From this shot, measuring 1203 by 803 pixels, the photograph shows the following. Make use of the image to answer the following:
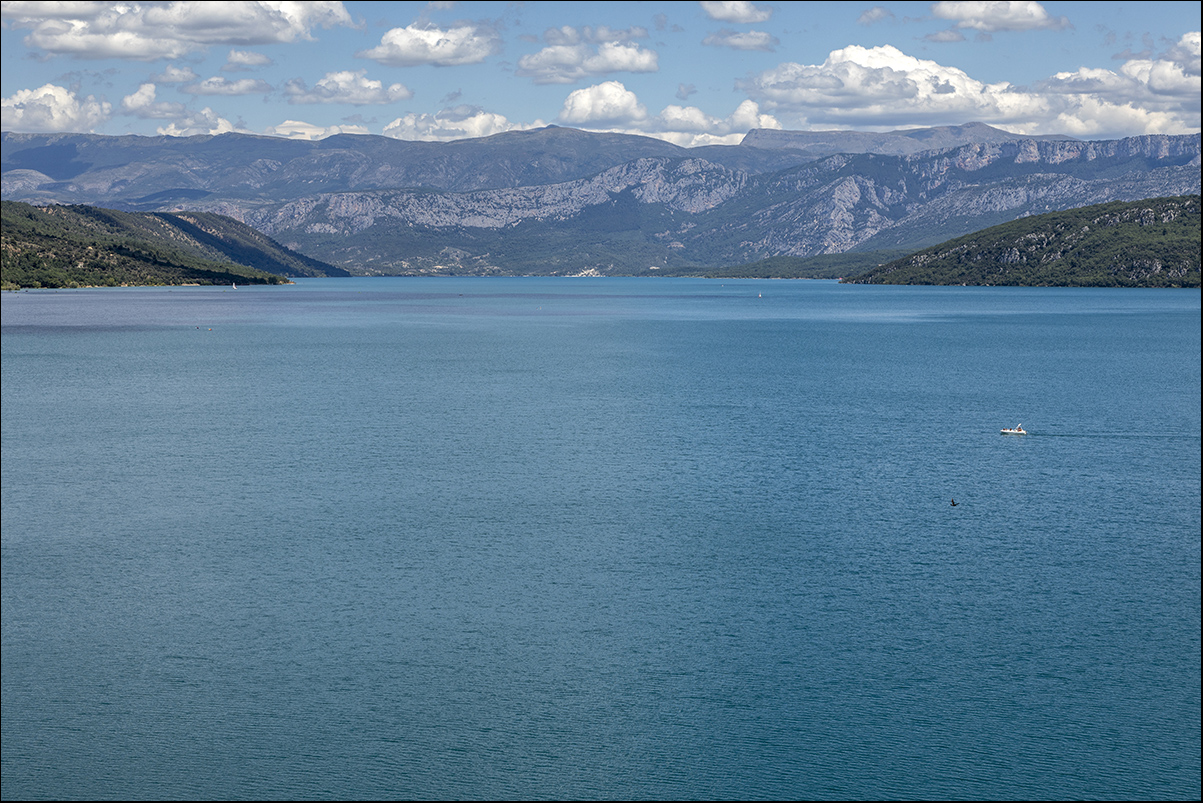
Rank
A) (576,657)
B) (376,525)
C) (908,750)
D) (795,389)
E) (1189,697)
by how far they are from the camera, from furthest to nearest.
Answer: (795,389)
(376,525)
(576,657)
(1189,697)
(908,750)

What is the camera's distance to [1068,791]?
113 feet

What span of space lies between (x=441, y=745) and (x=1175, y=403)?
108 metres

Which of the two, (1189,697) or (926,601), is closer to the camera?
(1189,697)

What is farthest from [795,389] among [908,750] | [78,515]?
[908,750]

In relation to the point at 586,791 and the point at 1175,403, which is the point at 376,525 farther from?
the point at 1175,403

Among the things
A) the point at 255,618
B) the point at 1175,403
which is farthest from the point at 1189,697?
the point at 1175,403

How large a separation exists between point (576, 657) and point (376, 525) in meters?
24.4

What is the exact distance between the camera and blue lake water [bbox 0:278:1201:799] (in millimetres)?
36281

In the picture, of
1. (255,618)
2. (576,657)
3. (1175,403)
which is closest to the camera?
(576,657)

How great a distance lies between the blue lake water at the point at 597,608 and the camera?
36281mm

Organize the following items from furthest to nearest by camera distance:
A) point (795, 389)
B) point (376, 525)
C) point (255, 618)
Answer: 1. point (795, 389)
2. point (376, 525)
3. point (255, 618)

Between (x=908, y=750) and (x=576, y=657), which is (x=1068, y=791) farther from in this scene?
(x=576, y=657)

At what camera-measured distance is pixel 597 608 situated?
50.5 meters

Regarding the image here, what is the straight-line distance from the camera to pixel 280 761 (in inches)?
1419
